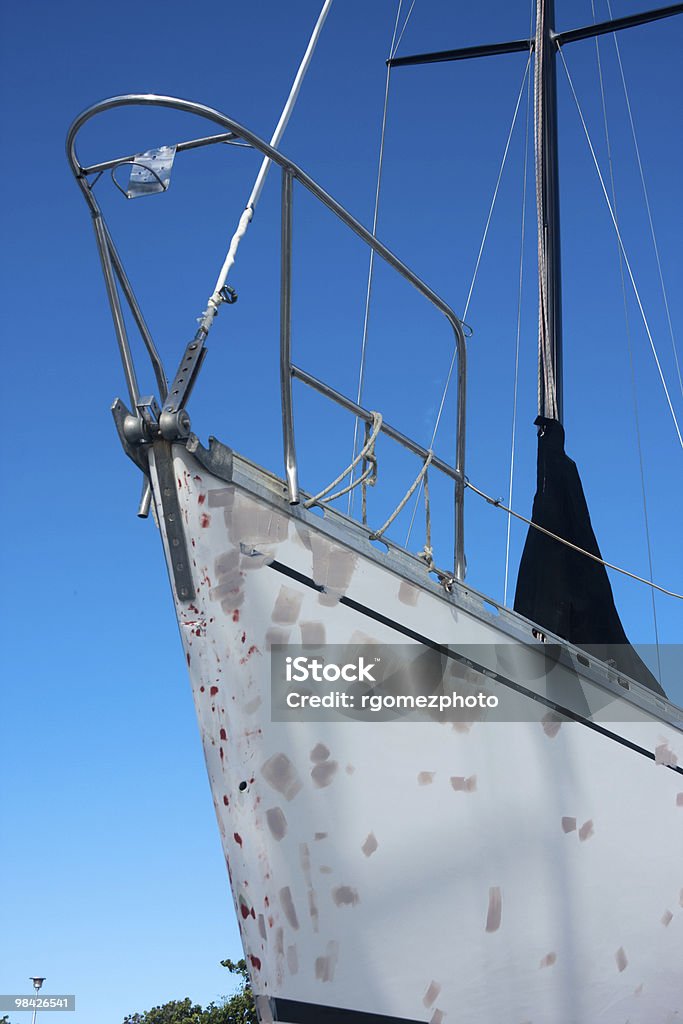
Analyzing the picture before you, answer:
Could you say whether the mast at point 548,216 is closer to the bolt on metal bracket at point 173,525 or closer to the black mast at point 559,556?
the black mast at point 559,556

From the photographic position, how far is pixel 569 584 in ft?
17.6

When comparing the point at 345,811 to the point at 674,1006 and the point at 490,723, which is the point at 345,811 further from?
the point at 674,1006

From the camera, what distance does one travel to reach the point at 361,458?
14.9 ft

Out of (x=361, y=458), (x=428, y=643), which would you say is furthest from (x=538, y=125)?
(x=428, y=643)

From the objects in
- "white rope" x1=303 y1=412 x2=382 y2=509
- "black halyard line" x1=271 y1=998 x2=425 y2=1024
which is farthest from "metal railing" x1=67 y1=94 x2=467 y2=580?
"black halyard line" x1=271 y1=998 x2=425 y2=1024

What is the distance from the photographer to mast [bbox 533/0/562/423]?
7.39m

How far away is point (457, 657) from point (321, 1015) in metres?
1.52

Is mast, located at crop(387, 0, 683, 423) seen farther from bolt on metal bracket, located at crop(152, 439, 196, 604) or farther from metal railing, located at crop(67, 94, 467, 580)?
bolt on metal bracket, located at crop(152, 439, 196, 604)

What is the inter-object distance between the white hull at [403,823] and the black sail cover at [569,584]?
29.2 inches

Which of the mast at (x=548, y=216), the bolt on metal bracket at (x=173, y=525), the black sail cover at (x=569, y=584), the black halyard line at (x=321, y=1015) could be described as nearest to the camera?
the black halyard line at (x=321, y=1015)

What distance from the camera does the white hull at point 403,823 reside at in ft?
12.9

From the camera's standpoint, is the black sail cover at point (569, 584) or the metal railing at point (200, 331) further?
the black sail cover at point (569, 584)

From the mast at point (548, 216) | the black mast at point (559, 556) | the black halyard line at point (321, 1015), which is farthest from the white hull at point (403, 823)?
the mast at point (548, 216)

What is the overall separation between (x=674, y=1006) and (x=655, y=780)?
3.04 ft
